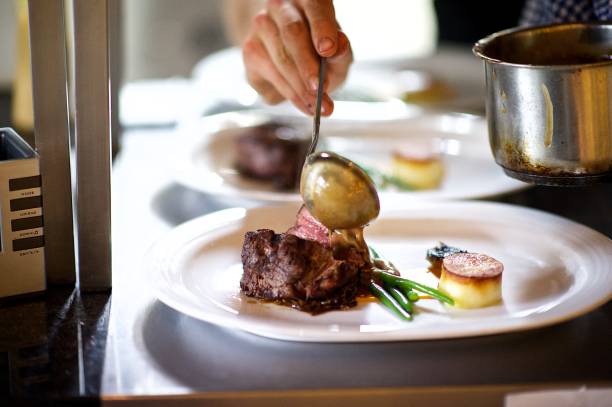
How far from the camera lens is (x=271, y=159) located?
2.21 m

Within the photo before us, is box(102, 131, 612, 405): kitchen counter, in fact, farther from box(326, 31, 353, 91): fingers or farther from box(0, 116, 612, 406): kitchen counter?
box(326, 31, 353, 91): fingers

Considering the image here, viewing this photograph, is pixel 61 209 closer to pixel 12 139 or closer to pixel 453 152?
pixel 12 139

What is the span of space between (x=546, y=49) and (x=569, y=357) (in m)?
0.61

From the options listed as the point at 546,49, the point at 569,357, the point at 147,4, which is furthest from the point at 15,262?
the point at 147,4

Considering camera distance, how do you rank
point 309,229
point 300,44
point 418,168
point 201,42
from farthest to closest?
point 201,42
point 418,168
point 300,44
point 309,229

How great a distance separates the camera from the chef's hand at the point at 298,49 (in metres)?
1.56

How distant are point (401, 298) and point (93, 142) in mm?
568

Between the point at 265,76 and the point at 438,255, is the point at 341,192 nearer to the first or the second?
the point at 438,255

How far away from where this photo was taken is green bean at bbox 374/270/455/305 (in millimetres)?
1367

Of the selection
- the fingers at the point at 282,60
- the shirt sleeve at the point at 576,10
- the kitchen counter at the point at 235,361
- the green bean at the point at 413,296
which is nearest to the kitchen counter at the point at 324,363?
the kitchen counter at the point at 235,361

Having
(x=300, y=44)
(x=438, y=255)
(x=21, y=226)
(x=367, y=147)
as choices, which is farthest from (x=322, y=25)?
(x=367, y=147)

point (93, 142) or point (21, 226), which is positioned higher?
point (93, 142)

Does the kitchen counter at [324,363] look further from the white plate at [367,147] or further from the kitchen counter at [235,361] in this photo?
the white plate at [367,147]

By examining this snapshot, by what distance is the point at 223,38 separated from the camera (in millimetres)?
5184
